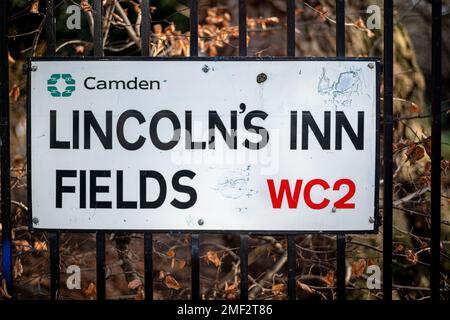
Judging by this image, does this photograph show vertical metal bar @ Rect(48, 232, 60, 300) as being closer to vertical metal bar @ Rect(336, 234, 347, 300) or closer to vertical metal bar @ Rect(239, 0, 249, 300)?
vertical metal bar @ Rect(239, 0, 249, 300)

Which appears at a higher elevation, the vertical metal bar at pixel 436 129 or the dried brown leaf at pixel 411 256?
the vertical metal bar at pixel 436 129

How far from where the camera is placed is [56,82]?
103 inches

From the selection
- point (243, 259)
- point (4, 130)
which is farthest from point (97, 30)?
point (243, 259)

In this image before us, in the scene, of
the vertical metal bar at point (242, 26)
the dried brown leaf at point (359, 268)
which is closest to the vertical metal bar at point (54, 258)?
the vertical metal bar at point (242, 26)

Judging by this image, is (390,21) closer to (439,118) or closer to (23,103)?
(439,118)

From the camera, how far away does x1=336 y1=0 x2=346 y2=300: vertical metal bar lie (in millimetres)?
2555

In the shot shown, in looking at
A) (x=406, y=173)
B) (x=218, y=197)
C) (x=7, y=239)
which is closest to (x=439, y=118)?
(x=218, y=197)

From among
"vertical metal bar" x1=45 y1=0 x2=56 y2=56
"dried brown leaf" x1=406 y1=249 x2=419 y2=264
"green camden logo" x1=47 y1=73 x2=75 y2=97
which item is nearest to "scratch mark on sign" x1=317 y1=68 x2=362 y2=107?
"green camden logo" x1=47 y1=73 x2=75 y2=97

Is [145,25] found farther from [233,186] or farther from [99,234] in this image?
[99,234]

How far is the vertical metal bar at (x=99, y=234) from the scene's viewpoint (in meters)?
2.59

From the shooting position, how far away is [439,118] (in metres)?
2.63

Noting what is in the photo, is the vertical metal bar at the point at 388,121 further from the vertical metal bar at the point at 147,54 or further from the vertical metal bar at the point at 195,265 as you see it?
the vertical metal bar at the point at 147,54

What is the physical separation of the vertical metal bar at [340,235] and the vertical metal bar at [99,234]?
104 cm

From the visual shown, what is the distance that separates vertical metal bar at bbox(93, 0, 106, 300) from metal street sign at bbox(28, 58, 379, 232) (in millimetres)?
57
